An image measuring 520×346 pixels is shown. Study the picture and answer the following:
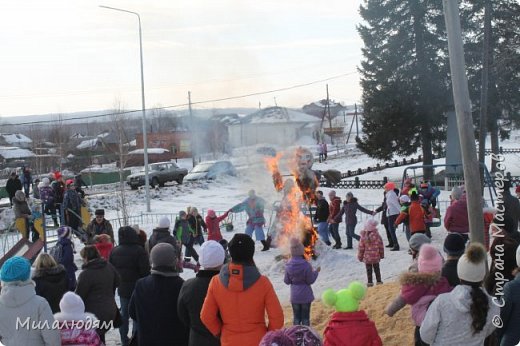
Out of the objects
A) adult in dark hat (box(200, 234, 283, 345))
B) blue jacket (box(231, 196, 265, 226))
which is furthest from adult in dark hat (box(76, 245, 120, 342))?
blue jacket (box(231, 196, 265, 226))

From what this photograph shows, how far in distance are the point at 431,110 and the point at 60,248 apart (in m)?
23.8

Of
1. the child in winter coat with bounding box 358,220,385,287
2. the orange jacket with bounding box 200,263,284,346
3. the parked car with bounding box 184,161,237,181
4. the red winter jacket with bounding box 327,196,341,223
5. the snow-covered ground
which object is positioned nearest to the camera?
the orange jacket with bounding box 200,263,284,346

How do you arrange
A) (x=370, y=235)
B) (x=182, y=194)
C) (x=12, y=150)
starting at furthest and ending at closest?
(x=12, y=150), (x=182, y=194), (x=370, y=235)

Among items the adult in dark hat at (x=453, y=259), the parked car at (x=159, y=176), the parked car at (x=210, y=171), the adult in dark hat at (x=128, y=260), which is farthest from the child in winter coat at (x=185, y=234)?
the parked car at (x=159, y=176)

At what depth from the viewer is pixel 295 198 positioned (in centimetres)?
1480

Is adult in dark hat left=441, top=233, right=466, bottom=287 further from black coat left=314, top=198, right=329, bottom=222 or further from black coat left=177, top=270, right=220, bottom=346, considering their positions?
black coat left=314, top=198, right=329, bottom=222

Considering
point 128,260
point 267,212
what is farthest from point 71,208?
point 128,260

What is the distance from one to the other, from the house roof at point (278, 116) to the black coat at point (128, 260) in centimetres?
909

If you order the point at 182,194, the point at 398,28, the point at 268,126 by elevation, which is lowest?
the point at 182,194

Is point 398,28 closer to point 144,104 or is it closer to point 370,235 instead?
point 144,104

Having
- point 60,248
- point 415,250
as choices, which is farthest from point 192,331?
point 60,248

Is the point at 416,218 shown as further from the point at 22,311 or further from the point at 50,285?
the point at 22,311

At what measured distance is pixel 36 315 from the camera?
522cm

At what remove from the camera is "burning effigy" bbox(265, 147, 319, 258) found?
14.7 metres
